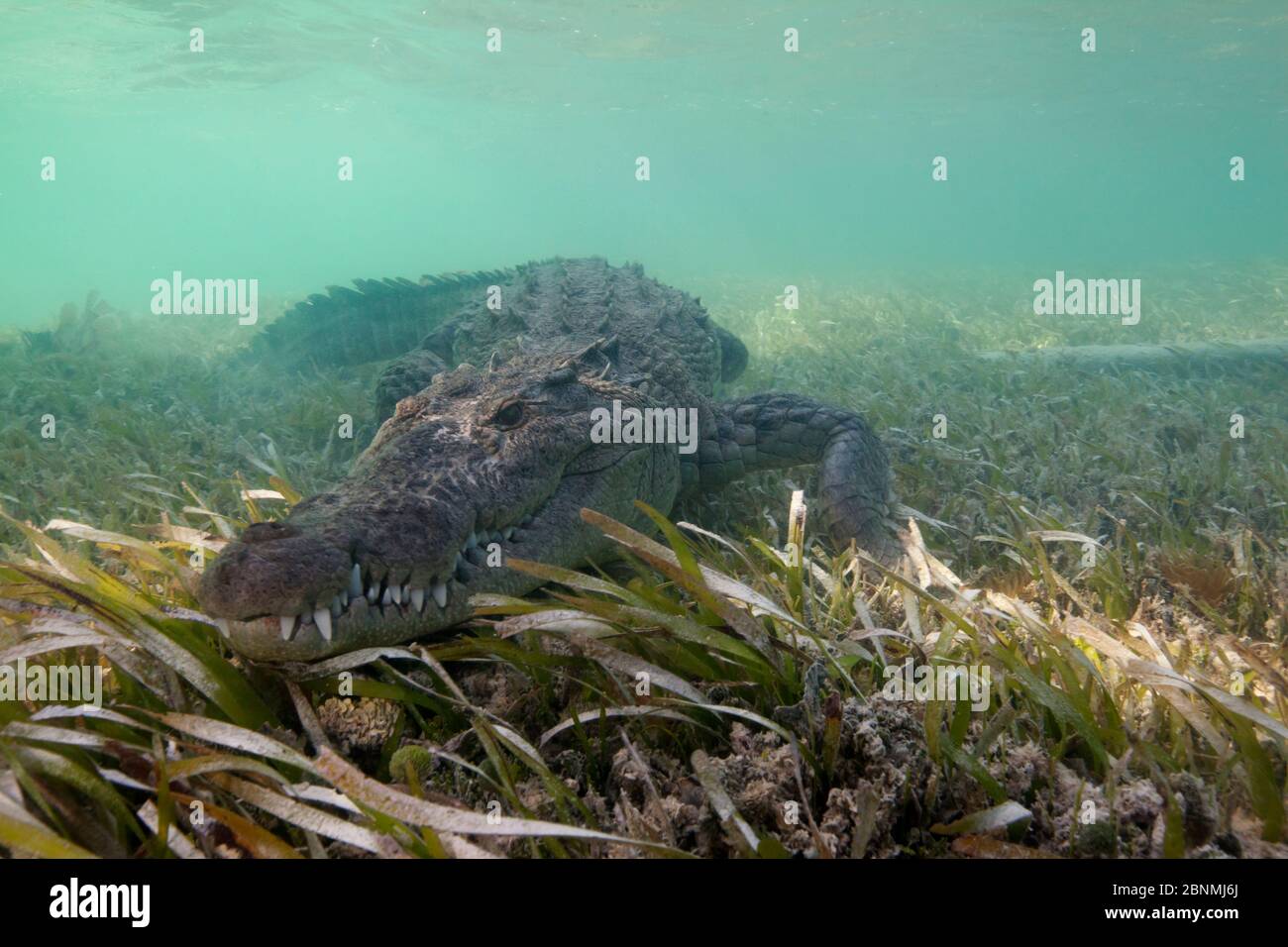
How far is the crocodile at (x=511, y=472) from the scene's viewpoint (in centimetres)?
180

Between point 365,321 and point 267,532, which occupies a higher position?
point 365,321

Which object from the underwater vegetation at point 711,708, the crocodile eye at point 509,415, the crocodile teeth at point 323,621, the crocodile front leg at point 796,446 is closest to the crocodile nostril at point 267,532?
the crocodile teeth at point 323,621

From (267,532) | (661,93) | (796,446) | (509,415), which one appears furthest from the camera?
(661,93)

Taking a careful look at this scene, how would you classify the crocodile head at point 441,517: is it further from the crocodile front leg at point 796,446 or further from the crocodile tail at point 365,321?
the crocodile tail at point 365,321

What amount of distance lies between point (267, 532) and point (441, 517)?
509 mm

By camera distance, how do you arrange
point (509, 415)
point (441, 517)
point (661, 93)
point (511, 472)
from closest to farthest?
point (441, 517)
point (511, 472)
point (509, 415)
point (661, 93)

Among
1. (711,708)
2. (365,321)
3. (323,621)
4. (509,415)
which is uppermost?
(365,321)

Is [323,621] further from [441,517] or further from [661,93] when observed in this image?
[661,93]

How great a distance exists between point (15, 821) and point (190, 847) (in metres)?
0.29

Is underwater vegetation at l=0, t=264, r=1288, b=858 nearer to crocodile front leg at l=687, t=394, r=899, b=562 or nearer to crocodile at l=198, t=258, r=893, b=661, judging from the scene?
crocodile at l=198, t=258, r=893, b=661

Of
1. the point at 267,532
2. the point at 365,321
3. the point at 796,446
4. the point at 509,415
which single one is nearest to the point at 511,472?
the point at 509,415

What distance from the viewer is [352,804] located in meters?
1.48

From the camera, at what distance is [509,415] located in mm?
2955
